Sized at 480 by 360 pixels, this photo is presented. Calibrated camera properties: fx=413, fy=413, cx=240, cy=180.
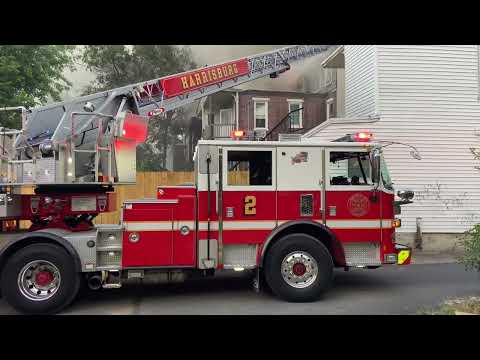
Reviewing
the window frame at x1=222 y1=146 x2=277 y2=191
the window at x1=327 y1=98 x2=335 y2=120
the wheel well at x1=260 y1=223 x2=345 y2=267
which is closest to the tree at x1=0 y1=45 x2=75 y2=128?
the window frame at x1=222 y1=146 x2=277 y2=191

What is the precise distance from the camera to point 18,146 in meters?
6.14

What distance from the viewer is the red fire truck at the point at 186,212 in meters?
5.88

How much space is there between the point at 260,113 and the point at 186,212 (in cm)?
1574

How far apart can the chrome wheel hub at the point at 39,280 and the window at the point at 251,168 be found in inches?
113

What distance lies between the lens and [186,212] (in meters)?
6.21

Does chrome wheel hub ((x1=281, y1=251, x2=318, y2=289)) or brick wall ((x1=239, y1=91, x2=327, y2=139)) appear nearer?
chrome wheel hub ((x1=281, y1=251, x2=318, y2=289))

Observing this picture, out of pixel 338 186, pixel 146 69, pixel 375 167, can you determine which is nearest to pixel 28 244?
pixel 338 186

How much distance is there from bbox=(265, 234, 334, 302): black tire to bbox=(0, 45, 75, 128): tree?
961 centimetres

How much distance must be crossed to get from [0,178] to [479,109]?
1151cm

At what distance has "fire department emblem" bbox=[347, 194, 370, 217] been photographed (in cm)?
649

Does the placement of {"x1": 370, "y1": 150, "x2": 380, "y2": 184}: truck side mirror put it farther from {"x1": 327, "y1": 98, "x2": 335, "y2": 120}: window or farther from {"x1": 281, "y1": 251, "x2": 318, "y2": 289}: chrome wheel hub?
{"x1": 327, "y1": 98, "x2": 335, "y2": 120}: window

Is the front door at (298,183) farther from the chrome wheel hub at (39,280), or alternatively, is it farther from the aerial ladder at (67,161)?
the chrome wheel hub at (39,280)

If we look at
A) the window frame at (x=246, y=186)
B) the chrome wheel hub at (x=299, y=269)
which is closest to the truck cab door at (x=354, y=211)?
the chrome wheel hub at (x=299, y=269)

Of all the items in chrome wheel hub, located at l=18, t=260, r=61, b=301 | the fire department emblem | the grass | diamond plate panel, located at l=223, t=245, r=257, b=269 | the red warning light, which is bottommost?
the grass
